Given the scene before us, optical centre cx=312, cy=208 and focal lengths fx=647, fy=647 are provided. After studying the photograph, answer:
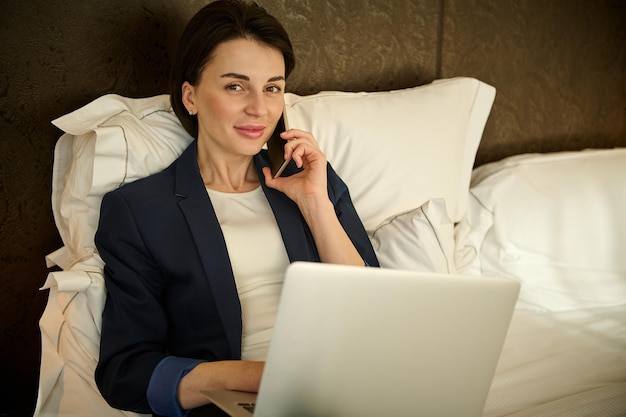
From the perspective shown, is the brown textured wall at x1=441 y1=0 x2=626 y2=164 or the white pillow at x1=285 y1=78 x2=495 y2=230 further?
the brown textured wall at x1=441 y1=0 x2=626 y2=164

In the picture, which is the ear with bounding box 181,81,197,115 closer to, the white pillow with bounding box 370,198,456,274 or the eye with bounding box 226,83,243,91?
the eye with bounding box 226,83,243,91

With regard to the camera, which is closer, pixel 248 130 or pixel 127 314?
pixel 127 314

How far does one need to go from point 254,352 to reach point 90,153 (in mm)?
574

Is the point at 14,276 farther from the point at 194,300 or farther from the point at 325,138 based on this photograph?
the point at 325,138

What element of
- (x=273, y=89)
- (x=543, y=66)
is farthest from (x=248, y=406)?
(x=543, y=66)

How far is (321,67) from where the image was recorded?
2025mm

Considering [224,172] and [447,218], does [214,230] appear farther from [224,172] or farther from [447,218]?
[447,218]

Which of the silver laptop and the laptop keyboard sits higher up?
the silver laptop

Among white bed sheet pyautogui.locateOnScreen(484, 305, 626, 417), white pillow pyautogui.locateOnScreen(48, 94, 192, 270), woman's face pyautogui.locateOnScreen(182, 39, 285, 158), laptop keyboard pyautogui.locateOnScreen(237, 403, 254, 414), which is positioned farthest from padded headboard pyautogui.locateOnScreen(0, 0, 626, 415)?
laptop keyboard pyautogui.locateOnScreen(237, 403, 254, 414)

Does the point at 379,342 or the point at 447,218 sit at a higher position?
the point at 379,342

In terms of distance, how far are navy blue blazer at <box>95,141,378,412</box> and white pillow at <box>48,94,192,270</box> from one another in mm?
66

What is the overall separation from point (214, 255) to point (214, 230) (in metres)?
0.06

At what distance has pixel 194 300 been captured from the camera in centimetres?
135

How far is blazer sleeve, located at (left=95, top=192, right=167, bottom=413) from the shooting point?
121cm
